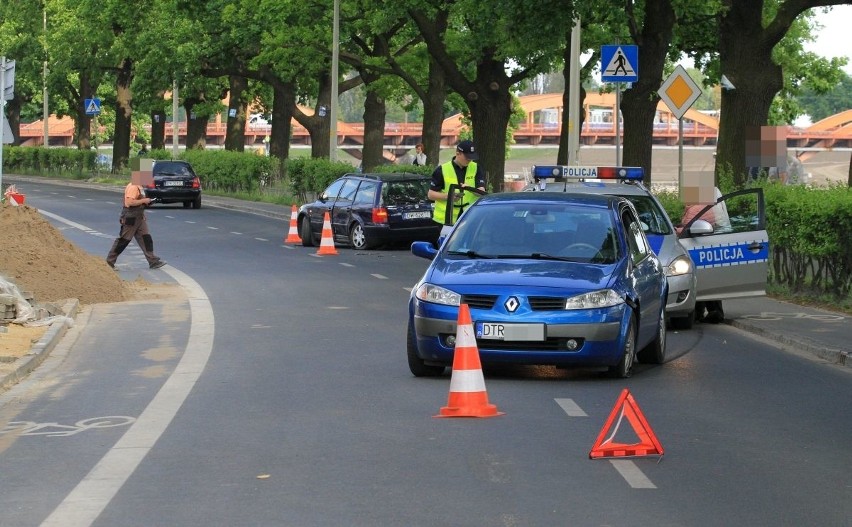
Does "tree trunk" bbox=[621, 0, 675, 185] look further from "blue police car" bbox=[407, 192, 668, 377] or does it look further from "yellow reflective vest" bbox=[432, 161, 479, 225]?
"blue police car" bbox=[407, 192, 668, 377]

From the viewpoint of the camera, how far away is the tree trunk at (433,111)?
162 feet

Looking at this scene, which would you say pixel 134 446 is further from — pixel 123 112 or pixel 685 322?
pixel 123 112

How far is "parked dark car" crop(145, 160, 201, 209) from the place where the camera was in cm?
5156

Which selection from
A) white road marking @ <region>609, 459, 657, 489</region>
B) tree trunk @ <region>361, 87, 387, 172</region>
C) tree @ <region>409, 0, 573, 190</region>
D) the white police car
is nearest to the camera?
white road marking @ <region>609, 459, 657, 489</region>

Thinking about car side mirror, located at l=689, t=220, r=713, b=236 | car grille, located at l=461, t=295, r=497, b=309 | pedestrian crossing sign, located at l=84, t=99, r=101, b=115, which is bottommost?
car grille, located at l=461, t=295, r=497, b=309

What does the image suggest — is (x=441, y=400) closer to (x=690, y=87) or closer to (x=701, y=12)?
(x=690, y=87)

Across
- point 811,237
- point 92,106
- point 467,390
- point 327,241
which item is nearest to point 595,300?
point 467,390

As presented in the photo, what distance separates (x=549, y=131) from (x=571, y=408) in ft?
460

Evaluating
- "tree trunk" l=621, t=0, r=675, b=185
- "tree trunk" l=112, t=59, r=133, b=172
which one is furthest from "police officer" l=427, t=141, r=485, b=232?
"tree trunk" l=112, t=59, r=133, b=172

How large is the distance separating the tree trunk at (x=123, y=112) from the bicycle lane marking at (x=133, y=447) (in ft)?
208

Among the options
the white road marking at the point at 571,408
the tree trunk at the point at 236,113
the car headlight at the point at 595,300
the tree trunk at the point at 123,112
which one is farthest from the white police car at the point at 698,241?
the tree trunk at the point at 123,112

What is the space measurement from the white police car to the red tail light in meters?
12.2

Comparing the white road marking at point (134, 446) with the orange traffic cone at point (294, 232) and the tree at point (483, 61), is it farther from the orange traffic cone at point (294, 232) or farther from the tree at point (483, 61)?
the tree at point (483, 61)

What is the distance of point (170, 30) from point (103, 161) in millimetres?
25156
